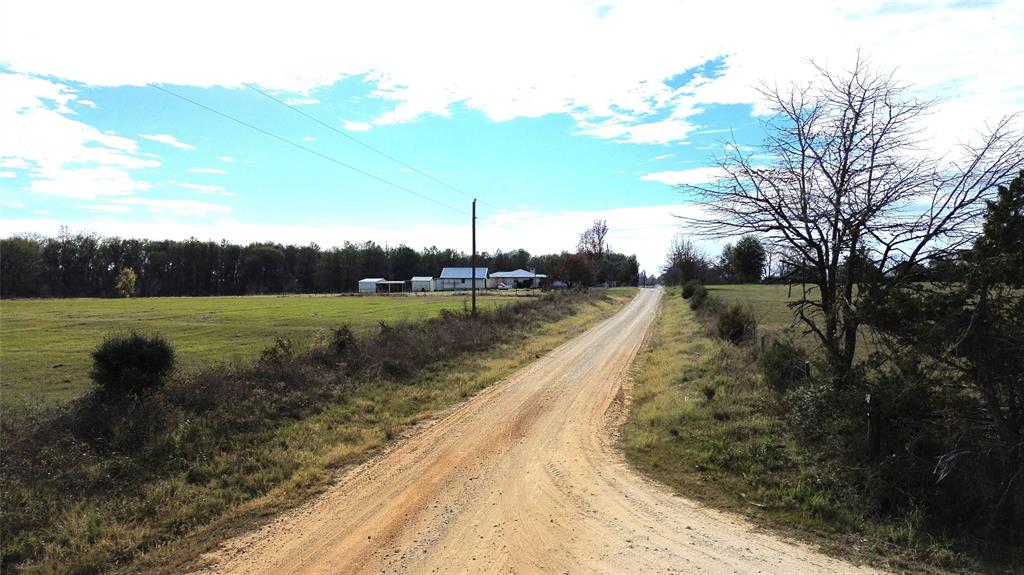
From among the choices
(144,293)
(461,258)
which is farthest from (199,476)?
(461,258)

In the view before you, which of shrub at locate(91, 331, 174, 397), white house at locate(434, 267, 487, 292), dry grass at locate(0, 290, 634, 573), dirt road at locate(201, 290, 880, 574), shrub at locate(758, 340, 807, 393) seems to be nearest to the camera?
dirt road at locate(201, 290, 880, 574)

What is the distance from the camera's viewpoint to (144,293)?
11938 cm

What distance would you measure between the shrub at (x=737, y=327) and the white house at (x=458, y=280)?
106m

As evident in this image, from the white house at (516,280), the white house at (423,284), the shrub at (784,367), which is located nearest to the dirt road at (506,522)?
the shrub at (784,367)

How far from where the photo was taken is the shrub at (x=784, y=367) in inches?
442

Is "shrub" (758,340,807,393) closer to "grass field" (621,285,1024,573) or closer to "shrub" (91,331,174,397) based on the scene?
"grass field" (621,285,1024,573)

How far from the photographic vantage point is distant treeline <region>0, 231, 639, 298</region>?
97.5 m

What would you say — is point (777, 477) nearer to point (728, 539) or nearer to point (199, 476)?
point (728, 539)

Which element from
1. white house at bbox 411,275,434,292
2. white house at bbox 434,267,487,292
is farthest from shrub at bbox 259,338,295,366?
white house at bbox 411,275,434,292

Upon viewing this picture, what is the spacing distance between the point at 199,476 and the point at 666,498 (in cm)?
664

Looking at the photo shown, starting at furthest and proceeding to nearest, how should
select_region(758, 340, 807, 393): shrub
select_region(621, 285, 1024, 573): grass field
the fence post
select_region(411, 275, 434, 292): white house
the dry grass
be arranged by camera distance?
1. select_region(411, 275, 434, 292): white house
2. select_region(758, 340, 807, 393): shrub
3. the fence post
4. the dry grass
5. select_region(621, 285, 1024, 573): grass field

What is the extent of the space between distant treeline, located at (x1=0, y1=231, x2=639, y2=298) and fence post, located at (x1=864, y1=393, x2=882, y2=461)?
241ft

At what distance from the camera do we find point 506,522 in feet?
20.4

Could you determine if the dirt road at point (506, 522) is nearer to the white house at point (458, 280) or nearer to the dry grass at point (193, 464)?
the dry grass at point (193, 464)
